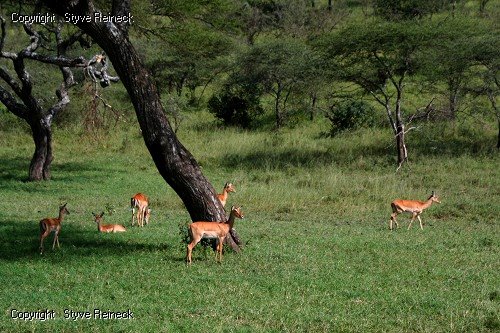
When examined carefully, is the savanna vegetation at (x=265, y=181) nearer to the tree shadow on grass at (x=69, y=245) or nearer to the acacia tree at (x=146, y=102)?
the tree shadow on grass at (x=69, y=245)

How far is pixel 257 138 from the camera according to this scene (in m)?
27.6

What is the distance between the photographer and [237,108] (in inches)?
1210

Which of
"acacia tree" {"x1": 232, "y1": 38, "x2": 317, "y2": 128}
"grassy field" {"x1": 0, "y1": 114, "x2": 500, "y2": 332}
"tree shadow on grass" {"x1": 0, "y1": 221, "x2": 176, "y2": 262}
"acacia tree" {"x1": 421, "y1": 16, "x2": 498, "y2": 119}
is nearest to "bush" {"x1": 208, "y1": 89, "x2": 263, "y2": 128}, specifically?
"acacia tree" {"x1": 232, "y1": 38, "x2": 317, "y2": 128}

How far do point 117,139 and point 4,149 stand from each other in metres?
4.31

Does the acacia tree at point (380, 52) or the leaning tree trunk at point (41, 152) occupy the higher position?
the acacia tree at point (380, 52)

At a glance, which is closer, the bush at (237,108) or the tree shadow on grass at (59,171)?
the tree shadow on grass at (59,171)

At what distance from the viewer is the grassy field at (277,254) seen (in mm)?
6992

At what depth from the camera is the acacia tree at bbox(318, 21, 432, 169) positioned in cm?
2275

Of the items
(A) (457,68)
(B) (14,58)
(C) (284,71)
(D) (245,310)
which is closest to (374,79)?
(A) (457,68)

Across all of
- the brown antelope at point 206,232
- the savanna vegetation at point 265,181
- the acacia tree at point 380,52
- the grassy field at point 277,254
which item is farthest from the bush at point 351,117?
the brown antelope at point 206,232

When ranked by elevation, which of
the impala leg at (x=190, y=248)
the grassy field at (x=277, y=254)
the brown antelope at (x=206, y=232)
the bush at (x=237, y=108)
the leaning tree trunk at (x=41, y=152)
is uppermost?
the bush at (x=237, y=108)

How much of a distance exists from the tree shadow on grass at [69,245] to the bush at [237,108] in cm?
1898

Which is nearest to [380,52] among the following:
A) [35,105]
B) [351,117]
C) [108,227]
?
[351,117]

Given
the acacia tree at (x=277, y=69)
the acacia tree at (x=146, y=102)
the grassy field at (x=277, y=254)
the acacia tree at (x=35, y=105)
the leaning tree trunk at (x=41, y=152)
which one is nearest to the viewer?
the grassy field at (x=277, y=254)
